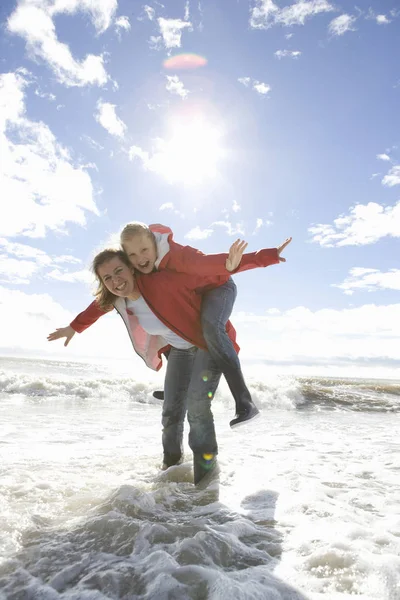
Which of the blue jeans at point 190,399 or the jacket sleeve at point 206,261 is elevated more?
the jacket sleeve at point 206,261

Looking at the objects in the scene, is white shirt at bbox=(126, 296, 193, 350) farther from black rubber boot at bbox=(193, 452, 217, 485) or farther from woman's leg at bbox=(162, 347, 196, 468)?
→ black rubber boot at bbox=(193, 452, 217, 485)

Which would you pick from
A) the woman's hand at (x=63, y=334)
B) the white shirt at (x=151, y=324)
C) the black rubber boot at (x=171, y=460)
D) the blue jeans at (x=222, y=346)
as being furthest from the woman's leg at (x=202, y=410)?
the woman's hand at (x=63, y=334)

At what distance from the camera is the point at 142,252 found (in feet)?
10.3

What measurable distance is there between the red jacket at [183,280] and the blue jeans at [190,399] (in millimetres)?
246

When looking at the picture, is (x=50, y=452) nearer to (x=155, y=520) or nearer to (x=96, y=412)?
(x=155, y=520)

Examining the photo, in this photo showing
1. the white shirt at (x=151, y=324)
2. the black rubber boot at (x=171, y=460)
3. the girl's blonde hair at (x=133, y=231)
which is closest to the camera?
the girl's blonde hair at (x=133, y=231)

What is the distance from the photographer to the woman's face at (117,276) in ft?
10.3

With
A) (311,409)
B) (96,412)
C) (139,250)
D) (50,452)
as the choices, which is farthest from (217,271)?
(311,409)

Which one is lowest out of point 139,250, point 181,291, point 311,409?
point 311,409

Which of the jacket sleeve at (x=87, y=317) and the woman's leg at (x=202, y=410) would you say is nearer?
the woman's leg at (x=202, y=410)

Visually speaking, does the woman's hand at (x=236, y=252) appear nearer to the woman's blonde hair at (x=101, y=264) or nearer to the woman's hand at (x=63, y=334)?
the woman's blonde hair at (x=101, y=264)

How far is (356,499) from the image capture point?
296 cm

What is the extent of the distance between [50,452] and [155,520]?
91.5 inches

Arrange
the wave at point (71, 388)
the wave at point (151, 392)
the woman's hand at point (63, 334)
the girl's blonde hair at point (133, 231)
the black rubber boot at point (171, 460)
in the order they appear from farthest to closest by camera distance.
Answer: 1. the wave at point (151, 392)
2. the wave at point (71, 388)
3. the woman's hand at point (63, 334)
4. the black rubber boot at point (171, 460)
5. the girl's blonde hair at point (133, 231)
